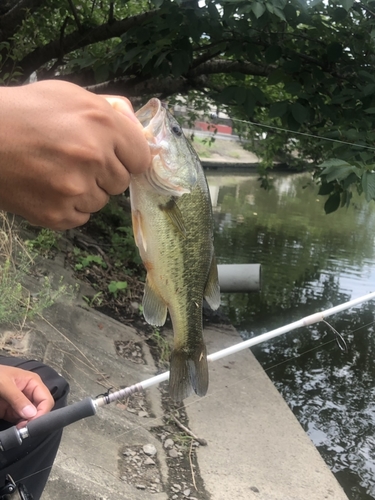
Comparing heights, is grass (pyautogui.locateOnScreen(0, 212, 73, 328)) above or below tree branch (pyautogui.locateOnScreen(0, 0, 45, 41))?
below

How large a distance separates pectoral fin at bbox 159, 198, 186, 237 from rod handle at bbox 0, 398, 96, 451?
0.74m

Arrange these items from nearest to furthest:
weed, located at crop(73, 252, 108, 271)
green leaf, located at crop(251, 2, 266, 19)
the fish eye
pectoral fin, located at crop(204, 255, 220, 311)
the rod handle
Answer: the fish eye → the rod handle → pectoral fin, located at crop(204, 255, 220, 311) → green leaf, located at crop(251, 2, 266, 19) → weed, located at crop(73, 252, 108, 271)

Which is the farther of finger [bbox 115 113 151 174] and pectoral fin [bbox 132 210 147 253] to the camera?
pectoral fin [bbox 132 210 147 253]

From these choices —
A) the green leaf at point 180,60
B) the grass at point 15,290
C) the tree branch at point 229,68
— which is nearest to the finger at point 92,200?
the grass at point 15,290

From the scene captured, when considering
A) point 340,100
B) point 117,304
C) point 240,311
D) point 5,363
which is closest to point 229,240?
point 240,311

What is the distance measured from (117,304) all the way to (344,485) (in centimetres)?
281

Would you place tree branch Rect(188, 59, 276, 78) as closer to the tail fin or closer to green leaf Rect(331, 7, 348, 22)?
green leaf Rect(331, 7, 348, 22)

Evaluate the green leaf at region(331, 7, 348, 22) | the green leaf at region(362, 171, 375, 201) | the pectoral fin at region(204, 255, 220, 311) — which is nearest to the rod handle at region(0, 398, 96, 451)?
the pectoral fin at region(204, 255, 220, 311)

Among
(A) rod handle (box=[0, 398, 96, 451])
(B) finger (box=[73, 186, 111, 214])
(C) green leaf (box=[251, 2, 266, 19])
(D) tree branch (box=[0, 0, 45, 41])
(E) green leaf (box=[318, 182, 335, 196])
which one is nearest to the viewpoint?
Answer: (B) finger (box=[73, 186, 111, 214])

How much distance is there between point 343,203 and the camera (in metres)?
3.88

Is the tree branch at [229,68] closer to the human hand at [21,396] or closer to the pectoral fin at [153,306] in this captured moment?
the pectoral fin at [153,306]

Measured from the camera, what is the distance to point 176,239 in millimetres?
1567

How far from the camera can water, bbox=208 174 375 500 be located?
4.69 metres

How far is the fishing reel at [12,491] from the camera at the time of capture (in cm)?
163
